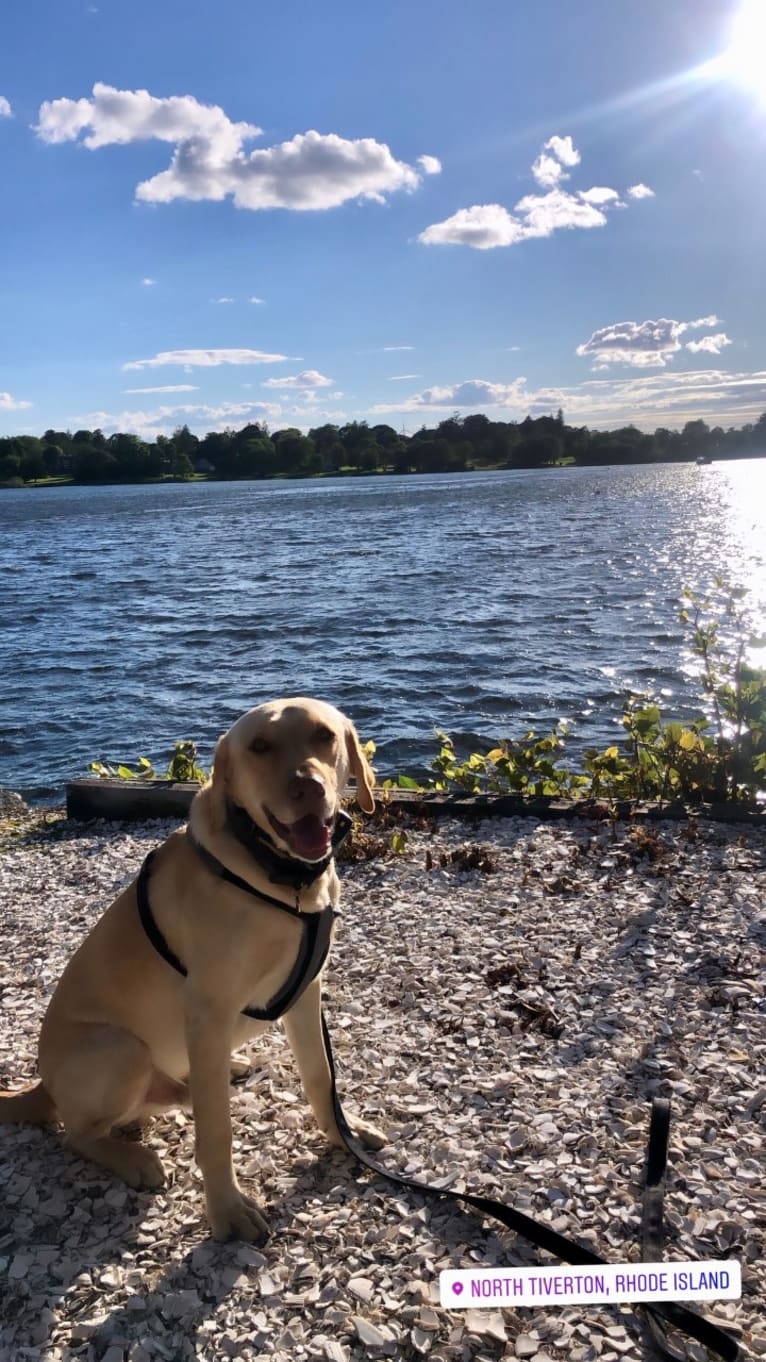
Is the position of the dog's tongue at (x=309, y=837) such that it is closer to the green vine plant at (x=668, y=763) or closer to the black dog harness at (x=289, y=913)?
the black dog harness at (x=289, y=913)

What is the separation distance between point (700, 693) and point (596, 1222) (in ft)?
47.5

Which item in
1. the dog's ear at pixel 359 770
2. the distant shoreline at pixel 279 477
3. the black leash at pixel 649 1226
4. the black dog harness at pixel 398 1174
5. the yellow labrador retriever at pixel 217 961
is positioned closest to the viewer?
the black leash at pixel 649 1226

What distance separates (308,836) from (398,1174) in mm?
1462

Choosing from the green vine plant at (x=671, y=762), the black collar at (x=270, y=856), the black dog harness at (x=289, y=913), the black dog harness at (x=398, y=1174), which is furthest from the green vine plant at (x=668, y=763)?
the black collar at (x=270, y=856)

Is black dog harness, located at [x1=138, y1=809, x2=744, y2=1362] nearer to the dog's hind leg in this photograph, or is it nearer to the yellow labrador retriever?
the yellow labrador retriever

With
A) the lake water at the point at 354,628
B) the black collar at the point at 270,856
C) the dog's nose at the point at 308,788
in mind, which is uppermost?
the dog's nose at the point at 308,788

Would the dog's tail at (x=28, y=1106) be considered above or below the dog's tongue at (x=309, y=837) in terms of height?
below

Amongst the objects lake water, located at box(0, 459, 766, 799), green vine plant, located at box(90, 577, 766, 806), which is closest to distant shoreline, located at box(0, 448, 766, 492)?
lake water, located at box(0, 459, 766, 799)

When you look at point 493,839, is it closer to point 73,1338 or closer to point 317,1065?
point 317,1065

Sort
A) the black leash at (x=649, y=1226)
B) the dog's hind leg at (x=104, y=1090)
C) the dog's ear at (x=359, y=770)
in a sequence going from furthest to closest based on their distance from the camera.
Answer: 1. the dog's ear at (x=359, y=770)
2. the dog's hind leg at (x=104, y=1090)
3. the black leash at (x=649, y=1226)

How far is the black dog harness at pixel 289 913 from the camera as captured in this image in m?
3.22

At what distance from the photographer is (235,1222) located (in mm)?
3225

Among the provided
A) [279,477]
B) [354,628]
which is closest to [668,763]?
[354,628]

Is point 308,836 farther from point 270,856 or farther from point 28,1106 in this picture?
point 28,1106
